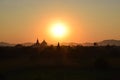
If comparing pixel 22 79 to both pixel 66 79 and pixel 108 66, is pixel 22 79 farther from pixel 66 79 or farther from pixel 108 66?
pixel 108 66

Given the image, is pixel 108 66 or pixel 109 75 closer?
pixel 109 75

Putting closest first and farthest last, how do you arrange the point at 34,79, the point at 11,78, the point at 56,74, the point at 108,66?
the point at 34,79 → the point at 11,78 → the point at 56,74 → the point at 108,66

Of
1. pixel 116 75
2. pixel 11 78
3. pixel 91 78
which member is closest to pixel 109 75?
pixel 116 75

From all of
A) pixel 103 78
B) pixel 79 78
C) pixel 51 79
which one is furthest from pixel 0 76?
pixel 103 78

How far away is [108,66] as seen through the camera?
46.9 meters

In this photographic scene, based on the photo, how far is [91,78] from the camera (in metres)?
35.3

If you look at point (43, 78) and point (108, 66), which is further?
point (108, 66)

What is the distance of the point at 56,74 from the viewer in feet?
125

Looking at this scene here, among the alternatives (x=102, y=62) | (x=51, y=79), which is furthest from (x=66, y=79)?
(x=102, y=62)

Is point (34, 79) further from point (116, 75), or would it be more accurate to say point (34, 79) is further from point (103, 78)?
point (116, 75)

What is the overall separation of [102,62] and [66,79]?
13.6 meters

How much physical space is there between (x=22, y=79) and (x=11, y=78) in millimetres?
1307

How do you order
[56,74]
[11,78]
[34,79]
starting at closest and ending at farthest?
[34,79] < [11,78] < [56,74]

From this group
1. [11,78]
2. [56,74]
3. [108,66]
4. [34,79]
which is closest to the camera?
[34,79]
